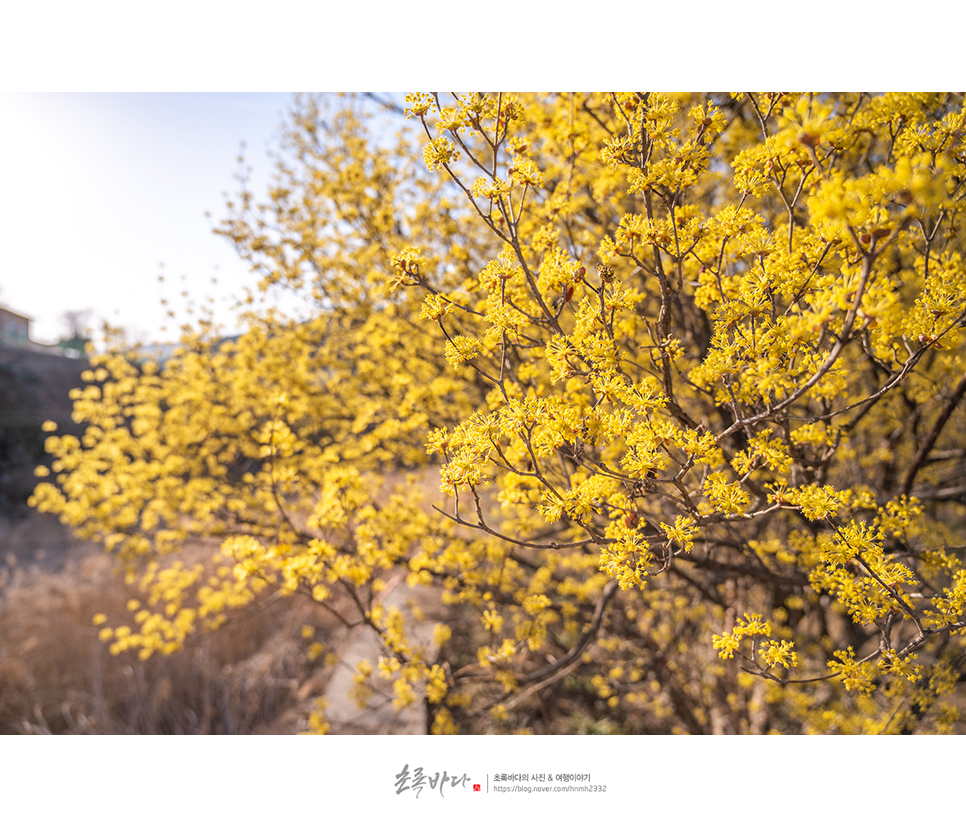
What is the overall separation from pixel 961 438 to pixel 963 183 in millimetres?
2680

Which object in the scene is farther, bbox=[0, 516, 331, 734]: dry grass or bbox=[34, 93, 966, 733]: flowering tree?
bbox=[0, 516, 331, 734]: dry grass

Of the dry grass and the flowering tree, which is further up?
the flowering tree

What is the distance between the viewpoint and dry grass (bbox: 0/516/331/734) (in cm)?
287

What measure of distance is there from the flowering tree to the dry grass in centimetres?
45

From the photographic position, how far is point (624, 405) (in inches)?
43.1

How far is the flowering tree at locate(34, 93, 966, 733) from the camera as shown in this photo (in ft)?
3.24

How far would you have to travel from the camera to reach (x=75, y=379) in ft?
34.5

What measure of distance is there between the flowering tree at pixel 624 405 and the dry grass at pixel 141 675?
45cm

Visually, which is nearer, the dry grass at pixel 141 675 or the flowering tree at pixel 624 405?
the flowering tree at pixel 624 405

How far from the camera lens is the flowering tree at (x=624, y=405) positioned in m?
0.99

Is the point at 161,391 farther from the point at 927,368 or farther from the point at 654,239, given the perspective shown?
the point at 927,368

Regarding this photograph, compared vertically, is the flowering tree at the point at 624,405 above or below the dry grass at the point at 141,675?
above

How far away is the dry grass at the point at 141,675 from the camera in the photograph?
287 cm
